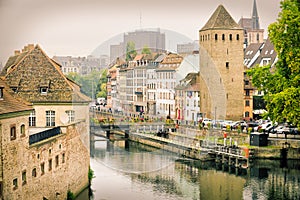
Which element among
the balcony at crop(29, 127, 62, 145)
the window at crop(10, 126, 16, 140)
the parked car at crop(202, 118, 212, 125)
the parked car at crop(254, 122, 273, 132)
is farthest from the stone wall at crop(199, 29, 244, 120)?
the window at crop(10, 126, 16, 140)

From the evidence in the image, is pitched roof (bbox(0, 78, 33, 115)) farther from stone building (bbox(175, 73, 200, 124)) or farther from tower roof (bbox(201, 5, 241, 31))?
tower roof (bbox(201, 5, 241, 31))

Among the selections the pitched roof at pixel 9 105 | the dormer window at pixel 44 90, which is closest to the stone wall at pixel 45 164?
the pitched roof at pixel 9 105

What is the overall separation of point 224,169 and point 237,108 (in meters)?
16.1

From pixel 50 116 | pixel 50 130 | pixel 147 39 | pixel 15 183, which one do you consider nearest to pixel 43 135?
pixel 50 130

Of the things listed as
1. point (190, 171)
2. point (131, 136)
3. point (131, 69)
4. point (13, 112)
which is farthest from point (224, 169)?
point (13, 112)

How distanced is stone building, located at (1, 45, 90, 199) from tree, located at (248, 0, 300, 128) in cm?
976

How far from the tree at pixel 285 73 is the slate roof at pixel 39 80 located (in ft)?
34.7

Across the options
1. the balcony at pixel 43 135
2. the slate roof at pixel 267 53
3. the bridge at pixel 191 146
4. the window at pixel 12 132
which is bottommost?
the bridge at pixel 191 146

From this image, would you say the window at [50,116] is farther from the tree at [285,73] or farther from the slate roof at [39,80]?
the tree at [285,73]

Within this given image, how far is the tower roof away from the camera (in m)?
42.3

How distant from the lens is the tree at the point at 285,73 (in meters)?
26.7

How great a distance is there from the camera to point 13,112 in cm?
1439

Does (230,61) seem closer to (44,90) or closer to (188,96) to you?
(188,96)

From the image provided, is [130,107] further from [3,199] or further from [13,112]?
[3,199]
